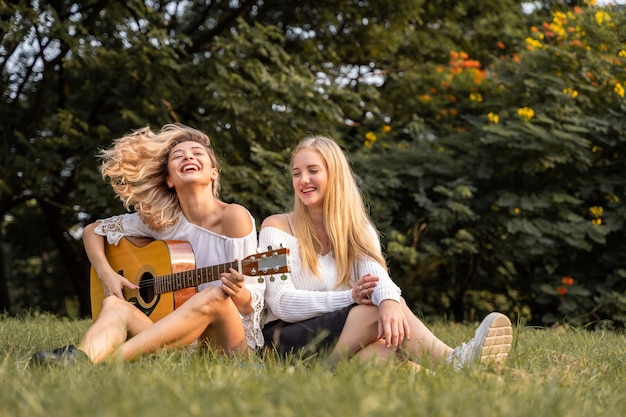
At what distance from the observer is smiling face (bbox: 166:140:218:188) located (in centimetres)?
407

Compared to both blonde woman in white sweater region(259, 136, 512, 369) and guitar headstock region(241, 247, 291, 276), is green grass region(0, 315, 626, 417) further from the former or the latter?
guitar headstock region(241, 247, 291, 276)

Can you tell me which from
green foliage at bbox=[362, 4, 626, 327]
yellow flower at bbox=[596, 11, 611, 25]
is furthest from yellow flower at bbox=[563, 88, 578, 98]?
yellow flower at bbox=[596, 11, 611, 25]

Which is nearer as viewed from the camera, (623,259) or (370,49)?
(623,259)

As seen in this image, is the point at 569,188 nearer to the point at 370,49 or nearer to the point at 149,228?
the point at 370,49

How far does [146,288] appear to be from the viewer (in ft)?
13.1

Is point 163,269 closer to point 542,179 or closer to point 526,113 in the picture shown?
point 526,113

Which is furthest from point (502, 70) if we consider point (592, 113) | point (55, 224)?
point (55, 224)

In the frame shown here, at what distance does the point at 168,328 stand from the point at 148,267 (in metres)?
0.65

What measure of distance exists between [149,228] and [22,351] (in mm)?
852

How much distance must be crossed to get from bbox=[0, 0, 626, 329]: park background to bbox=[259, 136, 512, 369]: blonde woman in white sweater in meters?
3.61

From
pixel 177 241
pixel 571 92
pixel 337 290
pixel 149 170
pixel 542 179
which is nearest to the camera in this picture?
pixel 337 290

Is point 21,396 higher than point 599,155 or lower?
lower

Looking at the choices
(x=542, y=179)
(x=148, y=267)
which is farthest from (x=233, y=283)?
(x=542, y=179)

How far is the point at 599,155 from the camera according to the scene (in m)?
7.79
